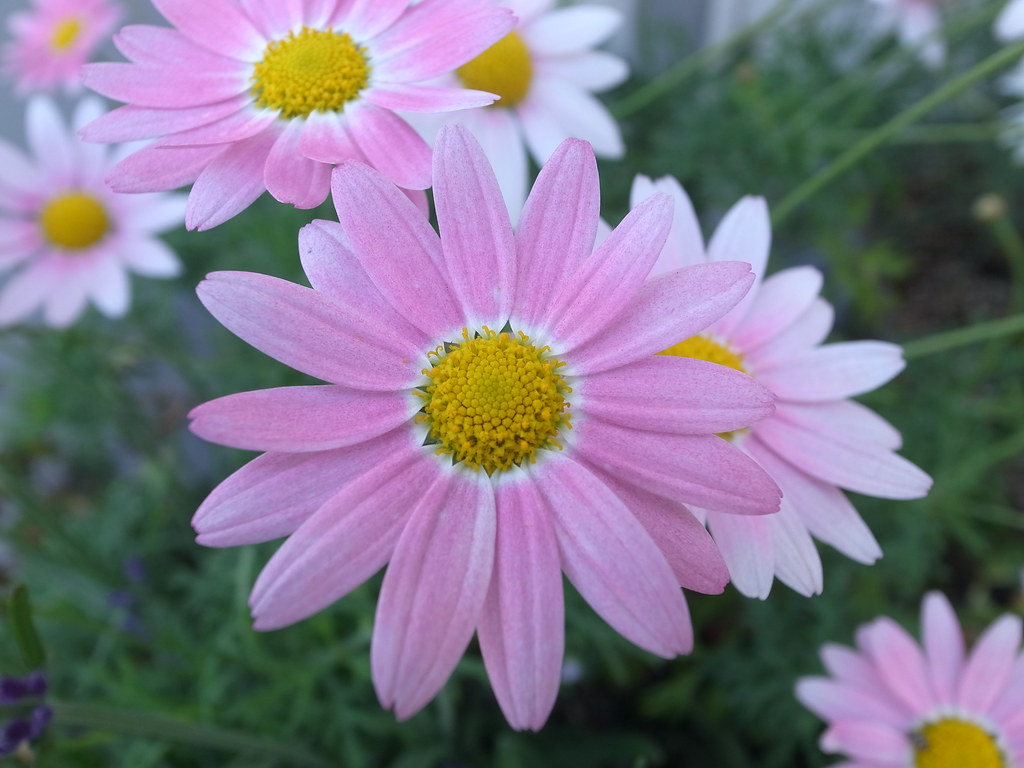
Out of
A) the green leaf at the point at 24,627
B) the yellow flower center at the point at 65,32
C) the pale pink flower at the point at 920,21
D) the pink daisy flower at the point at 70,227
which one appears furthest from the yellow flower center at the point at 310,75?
the pale pink flower at the point at 920,21

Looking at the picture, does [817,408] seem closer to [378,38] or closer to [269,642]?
[378,38]

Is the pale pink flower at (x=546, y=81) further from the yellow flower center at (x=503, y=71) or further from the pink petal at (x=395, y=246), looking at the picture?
the pink petal at (x=395, y=246)

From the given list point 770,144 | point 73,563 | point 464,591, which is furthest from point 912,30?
point 73,563

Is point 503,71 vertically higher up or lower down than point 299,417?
higher up

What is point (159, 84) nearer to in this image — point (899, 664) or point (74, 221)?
point (74, 221)

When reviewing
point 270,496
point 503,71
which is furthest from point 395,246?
point 503,71

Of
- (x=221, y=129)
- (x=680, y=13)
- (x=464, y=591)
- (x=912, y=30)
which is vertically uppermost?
(x=680, y=13)

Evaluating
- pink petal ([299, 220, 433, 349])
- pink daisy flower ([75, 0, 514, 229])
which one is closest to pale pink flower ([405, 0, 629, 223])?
pink daisy flower ([75, 0, 514, 229])
